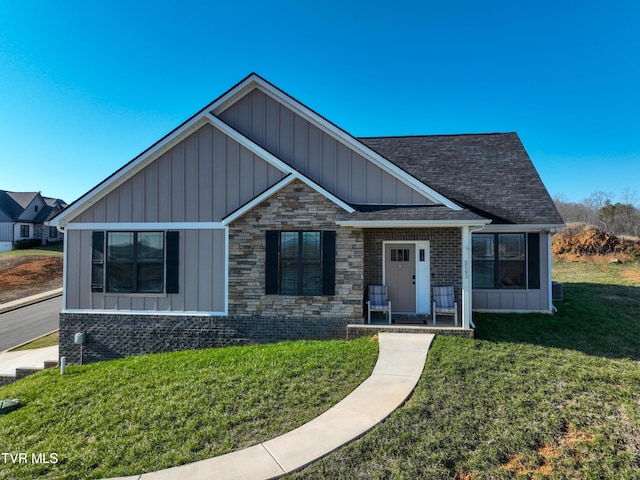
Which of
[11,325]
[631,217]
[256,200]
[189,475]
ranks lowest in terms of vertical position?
[11,325]

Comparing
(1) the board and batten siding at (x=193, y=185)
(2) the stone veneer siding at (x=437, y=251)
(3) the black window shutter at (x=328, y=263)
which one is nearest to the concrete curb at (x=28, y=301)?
(1) the board and batten siding at (x=193, y=185)

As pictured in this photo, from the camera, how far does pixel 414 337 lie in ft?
25.2

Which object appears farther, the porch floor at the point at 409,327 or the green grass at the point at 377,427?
the porch floor at the point at 409,327

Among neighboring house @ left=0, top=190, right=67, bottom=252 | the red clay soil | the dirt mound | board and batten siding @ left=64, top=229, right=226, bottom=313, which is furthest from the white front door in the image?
neighboring house @ left=0, top=190, right=67, bottom=252

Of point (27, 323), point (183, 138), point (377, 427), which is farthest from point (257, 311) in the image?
point (27, 323)

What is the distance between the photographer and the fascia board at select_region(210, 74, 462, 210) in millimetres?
8859

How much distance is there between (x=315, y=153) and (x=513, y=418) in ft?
24.7

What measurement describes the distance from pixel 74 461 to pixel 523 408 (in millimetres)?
5945

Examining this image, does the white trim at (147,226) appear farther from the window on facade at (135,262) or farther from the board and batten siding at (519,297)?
the board and batten siding at (519,297)

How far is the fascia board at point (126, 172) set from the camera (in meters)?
8.88

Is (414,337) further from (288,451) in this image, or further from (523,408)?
(288,451)

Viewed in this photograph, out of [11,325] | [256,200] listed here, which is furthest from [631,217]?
[11,325]

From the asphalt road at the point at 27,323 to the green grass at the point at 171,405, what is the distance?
7.99m

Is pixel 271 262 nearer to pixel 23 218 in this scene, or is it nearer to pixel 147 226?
pixel 147 226
